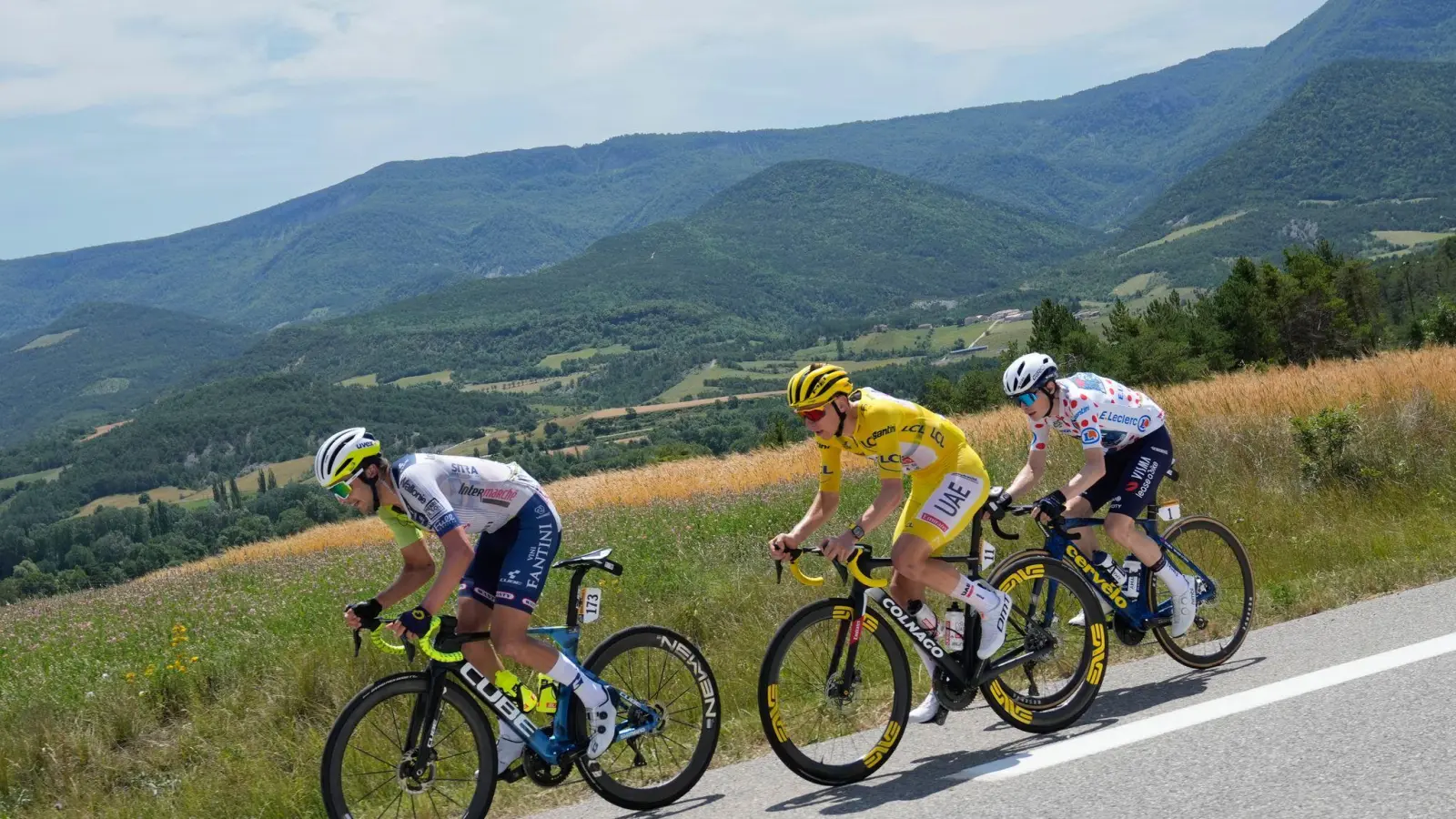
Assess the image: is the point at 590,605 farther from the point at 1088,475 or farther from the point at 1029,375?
the point at 1088,475

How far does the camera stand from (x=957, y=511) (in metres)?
5.96

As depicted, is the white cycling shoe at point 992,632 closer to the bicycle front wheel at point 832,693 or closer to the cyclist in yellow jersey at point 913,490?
the cyclist in yellow jersey at point 913,490

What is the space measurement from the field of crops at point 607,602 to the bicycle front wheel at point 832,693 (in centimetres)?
69

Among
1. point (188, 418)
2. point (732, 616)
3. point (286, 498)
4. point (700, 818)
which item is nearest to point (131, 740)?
point (732, 616)

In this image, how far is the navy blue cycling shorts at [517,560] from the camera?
18.0 feet

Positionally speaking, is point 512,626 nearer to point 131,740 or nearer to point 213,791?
point 213,791

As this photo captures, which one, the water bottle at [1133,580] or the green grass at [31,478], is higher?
the water bottle at [1133,580]

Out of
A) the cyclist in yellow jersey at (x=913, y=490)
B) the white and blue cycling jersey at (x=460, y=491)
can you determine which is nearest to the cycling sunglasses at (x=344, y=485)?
the white and blue cycling jersey at (x=460, y=491)

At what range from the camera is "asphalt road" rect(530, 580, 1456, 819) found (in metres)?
4.39

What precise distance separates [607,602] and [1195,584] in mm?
4928

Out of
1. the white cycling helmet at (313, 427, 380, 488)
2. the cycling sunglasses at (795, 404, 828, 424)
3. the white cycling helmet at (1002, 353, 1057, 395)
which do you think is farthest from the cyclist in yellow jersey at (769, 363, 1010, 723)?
the white cycling helmet at (313, 427, 380, 488)

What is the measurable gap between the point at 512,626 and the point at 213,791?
2.51m

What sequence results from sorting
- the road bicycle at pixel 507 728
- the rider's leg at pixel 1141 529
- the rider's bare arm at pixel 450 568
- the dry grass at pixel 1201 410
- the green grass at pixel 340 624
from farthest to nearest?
the dry grass at pixel 1201 410 < the green grass at pixel 340 624 < the rider's leg at pixel 1141 529 < the road bicycle at pixel 507 728 < the rider's bare arm at pixel 450 568

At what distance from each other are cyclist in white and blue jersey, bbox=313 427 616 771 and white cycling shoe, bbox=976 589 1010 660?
1873mm
